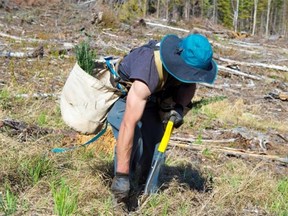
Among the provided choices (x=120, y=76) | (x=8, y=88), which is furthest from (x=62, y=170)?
(x=8, y=88)

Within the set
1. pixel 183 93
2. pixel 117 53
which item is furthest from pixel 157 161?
pixel 117 53

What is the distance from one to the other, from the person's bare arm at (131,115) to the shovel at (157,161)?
0.40 metres

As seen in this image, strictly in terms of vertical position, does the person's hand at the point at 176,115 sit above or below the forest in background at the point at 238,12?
above

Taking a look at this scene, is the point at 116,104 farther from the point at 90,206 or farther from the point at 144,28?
the point at 144,28

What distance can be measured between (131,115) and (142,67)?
1.14ft

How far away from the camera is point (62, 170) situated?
13.0ft

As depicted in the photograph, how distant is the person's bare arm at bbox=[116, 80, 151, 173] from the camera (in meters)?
3.19

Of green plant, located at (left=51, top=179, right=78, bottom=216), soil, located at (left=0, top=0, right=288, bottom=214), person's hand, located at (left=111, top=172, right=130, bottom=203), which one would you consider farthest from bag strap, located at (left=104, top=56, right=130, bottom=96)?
soil, located at (left=0, top=0, right=288, bottom=214)

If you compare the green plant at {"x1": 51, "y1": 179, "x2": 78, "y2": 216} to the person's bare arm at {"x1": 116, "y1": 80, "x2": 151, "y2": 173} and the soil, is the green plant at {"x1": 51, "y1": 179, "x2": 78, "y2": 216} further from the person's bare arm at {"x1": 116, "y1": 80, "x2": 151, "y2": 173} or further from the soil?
the soil

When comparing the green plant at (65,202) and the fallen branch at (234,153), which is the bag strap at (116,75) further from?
the fallen branch at (234,153)

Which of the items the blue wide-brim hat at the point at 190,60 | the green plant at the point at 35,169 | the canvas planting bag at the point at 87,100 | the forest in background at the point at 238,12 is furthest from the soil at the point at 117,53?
the forest in background at the point at 238,12

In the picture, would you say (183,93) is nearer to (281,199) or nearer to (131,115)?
(131,115)

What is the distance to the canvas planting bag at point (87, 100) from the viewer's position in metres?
3.72

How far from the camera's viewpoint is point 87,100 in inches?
147
